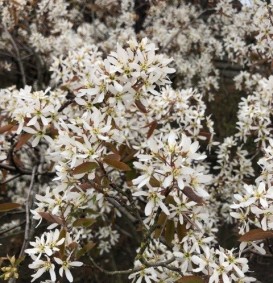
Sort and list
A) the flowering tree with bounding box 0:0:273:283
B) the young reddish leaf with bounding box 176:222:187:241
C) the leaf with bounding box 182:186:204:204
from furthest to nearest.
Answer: the young reddish leaf with bounding box 176:222:187:241 < the flowering tree with bounding box 0:0:273:283 < the leaf with bounding box 182:186:204:204

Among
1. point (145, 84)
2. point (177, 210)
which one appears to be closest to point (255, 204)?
point (177, 210)

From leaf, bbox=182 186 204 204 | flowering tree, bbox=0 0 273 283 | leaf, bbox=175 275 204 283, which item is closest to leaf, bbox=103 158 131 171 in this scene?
flowering tree, bbox=0 0 273 283

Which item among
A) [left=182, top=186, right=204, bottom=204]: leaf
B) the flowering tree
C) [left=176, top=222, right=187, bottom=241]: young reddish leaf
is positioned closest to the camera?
[left=182, top=186, right=204, bottom=204]: leaf

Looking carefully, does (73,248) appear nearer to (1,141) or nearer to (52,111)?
(52,111)

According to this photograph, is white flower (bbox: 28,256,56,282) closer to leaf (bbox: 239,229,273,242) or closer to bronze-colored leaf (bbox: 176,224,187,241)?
bronze-colored leaf (bbox: 176,224,187,241)

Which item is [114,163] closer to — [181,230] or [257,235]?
[181,230]

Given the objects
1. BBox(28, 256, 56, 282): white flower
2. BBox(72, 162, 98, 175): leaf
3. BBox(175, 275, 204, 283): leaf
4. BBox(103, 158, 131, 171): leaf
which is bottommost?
BBox(28, 256, 56, 282): white flower

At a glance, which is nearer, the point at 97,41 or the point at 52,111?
the point at 52,111

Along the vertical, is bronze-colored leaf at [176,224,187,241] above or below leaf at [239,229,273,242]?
below

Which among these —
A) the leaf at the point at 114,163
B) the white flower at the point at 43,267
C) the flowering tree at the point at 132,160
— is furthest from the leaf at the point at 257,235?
the white flower at the point at 43,267
